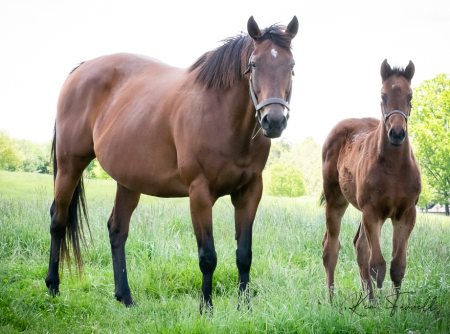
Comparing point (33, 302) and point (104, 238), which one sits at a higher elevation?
point (104, 238)

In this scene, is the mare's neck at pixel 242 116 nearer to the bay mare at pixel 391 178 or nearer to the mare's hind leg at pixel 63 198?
the bay mare at pixel 391 178

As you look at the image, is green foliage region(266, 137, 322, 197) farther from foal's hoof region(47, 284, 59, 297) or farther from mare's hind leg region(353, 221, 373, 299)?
foal's hoof region(47, 284, 59, 297)

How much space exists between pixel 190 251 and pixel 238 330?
8.48 feet

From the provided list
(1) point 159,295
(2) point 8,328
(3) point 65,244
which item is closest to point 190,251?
(1) point 159,295

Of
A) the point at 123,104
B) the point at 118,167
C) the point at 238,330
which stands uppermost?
the point at 123,104

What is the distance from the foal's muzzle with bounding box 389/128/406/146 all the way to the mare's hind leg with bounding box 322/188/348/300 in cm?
121

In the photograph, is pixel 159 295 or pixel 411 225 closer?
pixel 411 225

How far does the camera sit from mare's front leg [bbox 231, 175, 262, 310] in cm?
345

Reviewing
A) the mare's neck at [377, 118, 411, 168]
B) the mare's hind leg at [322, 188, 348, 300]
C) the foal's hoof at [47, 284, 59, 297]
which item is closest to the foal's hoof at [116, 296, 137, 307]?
the foal's hoof at [47, 284, 59, 297]

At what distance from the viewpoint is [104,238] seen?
6.09 metres

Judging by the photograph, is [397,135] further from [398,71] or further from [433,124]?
[433,124]

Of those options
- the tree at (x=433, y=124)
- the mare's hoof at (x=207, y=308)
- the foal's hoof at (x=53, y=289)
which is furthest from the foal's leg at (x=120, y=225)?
the tree at (x=433, y=124)

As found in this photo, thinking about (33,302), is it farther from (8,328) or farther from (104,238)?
(104,238)

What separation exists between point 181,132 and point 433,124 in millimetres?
17594
